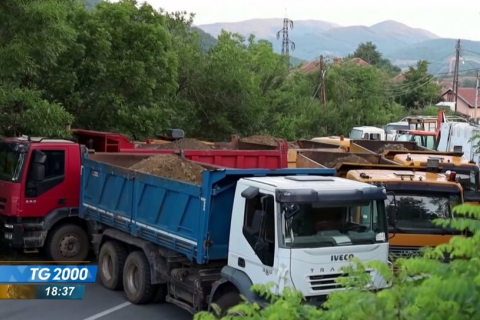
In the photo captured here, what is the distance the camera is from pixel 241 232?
8.47 m

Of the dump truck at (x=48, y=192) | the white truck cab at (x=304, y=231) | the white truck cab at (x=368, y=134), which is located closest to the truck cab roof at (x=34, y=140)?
the dump truck at (x=48, y=192)

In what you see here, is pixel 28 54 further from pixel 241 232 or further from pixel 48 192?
pixel 241 232

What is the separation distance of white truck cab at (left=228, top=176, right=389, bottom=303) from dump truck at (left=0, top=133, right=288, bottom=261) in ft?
15.8

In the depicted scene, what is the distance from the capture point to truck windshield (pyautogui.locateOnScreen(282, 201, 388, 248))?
799 centimetres

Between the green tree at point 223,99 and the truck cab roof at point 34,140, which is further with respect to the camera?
the green tree at point 223,99

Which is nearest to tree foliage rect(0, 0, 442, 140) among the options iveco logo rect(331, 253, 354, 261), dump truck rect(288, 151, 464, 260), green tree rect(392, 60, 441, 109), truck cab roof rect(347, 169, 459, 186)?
truck cab roof rect(347, 169, 459, 186)

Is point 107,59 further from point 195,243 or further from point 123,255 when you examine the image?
point 195,243

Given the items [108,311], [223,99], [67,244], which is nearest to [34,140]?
[67,244]

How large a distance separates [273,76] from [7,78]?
→ 59.0ft

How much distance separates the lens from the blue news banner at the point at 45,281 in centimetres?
1149

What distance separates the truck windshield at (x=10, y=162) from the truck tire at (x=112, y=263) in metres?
2.55

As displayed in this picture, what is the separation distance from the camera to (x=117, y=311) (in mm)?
10828

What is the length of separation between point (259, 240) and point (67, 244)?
646 centimetres

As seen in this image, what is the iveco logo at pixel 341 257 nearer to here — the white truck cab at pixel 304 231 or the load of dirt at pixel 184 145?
the white truck cab at pixel 304 231
